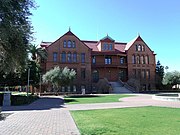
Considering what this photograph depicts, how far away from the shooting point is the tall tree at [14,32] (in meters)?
6.07

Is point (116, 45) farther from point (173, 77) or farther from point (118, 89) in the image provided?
point (173, 77)

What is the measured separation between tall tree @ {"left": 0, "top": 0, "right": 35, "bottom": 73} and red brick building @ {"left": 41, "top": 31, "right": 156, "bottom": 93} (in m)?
42.2

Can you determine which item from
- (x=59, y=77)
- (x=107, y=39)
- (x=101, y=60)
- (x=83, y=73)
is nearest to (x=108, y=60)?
(x=101, y=60)

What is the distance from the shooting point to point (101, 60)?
56.0m

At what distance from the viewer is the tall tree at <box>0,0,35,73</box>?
6070 millimetres

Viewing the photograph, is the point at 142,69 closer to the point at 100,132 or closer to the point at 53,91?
the point at 53,91

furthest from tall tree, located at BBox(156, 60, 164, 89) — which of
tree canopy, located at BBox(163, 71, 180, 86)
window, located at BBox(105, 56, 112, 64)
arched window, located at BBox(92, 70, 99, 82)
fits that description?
arched window, located at BBox(92, 70, 99, 82)

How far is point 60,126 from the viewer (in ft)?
33.8

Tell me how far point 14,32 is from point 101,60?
4979 cm

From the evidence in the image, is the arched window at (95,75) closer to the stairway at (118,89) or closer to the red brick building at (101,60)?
the red brick building at (101,60)

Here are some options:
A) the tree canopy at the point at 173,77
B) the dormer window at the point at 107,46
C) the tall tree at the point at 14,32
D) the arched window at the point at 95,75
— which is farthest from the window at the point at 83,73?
the tall tree at the point at 14,32

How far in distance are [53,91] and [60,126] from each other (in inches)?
1512

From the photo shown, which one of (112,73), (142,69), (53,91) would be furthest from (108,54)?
(53,91)

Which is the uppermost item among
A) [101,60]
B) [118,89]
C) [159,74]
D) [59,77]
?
[101,60]
